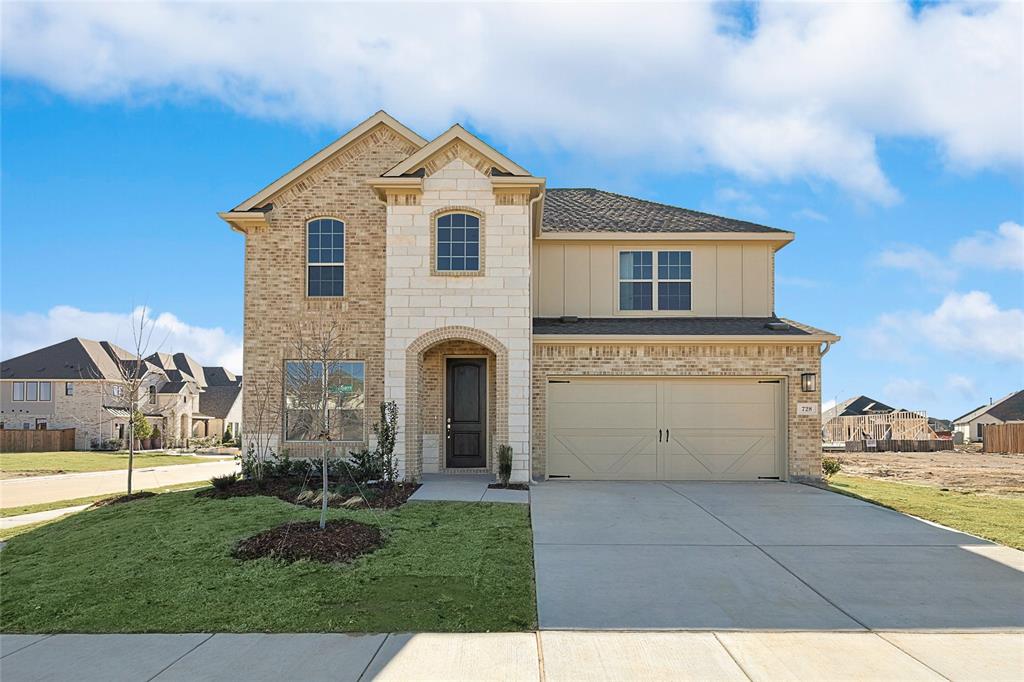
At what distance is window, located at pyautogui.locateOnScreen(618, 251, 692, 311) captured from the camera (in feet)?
59.9

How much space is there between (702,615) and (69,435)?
45945mm

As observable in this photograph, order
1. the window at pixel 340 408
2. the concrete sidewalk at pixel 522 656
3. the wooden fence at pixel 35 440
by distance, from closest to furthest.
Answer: the concrete sidewalk at pixel 522 656, the window at pixel 340 408, the wooden fence at pixel 35 440

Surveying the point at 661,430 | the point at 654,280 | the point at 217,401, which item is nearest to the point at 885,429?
the point at 654,280

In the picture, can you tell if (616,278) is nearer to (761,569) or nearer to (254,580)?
(761,569)

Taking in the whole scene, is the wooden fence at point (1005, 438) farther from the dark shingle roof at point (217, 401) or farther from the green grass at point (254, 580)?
the dark shingle roof at point (217, 401)

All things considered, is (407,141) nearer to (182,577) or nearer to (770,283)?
(770,283)

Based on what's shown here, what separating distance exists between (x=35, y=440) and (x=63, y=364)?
6.27 metres

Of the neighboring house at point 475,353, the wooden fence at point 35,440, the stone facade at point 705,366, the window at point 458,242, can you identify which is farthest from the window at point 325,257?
the wooden fence at point 35,440

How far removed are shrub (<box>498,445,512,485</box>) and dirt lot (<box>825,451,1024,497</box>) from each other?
1104 cm

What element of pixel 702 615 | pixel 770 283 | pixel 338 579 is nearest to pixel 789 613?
pixel 702 615

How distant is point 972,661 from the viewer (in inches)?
237

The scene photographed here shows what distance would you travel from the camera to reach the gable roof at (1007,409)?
5378 cm

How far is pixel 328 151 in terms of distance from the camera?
16.8m

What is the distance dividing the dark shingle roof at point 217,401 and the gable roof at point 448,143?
159ft
